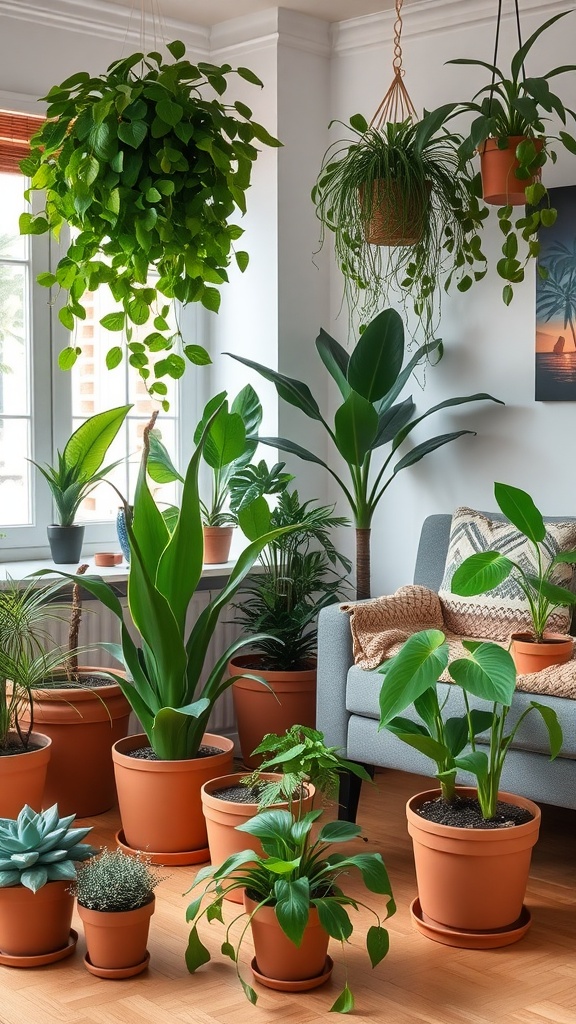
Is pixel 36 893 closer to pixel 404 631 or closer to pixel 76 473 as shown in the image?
pixel 404 631

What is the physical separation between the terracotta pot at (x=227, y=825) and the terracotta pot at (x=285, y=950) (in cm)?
34

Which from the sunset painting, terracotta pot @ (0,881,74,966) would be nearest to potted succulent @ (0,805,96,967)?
terracotta pot @ (0,881,74,966)

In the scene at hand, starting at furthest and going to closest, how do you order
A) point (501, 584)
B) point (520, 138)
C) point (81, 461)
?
1. point (81, 461)
2. point (501, 584)
3. point (520, 138)

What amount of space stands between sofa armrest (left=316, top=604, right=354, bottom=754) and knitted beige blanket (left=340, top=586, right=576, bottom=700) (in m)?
0.04

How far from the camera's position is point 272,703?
395 centimetres

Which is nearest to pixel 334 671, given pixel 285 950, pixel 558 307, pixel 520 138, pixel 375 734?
pixel 375 734

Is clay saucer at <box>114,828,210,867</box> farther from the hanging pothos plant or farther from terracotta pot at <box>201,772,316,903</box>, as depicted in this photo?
the hanging pothos plant

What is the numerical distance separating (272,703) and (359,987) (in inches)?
59.9

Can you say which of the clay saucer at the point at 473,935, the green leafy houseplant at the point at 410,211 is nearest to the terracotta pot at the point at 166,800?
the clay saucer at the point at 473,935

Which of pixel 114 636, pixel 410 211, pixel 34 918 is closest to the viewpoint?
pixel 34 918

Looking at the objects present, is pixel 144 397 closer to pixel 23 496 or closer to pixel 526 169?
pixel 23 496

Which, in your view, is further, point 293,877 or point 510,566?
point 510,566

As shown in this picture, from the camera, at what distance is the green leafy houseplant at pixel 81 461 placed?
3797 mm

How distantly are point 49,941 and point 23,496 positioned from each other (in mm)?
1888
